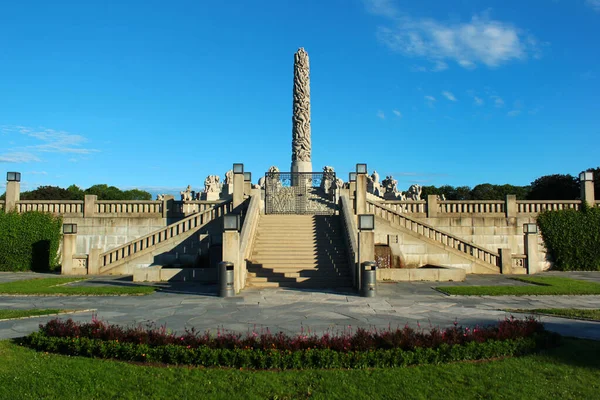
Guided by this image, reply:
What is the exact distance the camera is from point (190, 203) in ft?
93.6

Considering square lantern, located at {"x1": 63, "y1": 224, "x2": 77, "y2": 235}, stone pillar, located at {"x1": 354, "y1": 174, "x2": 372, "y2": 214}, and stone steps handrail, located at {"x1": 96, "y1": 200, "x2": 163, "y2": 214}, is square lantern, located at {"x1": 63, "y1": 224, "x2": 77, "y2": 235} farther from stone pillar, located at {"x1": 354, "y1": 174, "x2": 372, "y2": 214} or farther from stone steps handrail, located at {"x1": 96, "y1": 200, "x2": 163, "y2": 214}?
stone pillar, located at {"x1": 354, "y1": 174, "x2": 372, "y2": 214}

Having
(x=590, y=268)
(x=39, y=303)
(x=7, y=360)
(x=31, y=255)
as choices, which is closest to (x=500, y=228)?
(x=590, y=268)

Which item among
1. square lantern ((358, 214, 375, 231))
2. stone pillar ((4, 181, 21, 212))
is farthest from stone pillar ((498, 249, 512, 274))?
stone pillar ((4, 181, 21, 212))

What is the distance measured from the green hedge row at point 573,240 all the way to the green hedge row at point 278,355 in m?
22.0

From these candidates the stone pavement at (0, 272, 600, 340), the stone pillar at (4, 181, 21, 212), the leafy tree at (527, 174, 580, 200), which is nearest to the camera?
the stone pavement at (0, 272, 600, 340)

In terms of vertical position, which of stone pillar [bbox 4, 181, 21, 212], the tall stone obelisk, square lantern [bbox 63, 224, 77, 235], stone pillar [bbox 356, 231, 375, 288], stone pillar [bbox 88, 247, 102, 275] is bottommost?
stone pillar [bbox 88, 247, 102, 275]

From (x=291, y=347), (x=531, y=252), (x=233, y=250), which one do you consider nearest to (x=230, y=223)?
(x=233, y=250)

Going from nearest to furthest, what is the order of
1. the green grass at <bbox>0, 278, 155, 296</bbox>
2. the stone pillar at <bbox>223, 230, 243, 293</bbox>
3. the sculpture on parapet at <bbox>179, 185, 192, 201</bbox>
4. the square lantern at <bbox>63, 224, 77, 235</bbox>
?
1. the green grass at <bbox>0, 278, 155, 296</bbox>
2. the stone pillar at <bbox>223, 230, 243, 293</bbox>
3. the square lantern at <bbox>63, 224, 77, 235</bbox>
4. the sculpture on parapet at <bbox>179, 185, 192, 201</bbox>

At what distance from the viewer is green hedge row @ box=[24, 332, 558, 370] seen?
7.89 m

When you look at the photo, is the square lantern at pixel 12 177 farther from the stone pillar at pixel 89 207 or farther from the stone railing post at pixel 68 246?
the stone railing post at pixel 68 246

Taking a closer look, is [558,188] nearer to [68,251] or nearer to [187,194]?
[187,194]

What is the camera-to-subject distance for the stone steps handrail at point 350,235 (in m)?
18.5

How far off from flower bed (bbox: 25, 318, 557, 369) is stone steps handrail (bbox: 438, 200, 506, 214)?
762 inches

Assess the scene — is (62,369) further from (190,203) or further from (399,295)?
(190,203)
